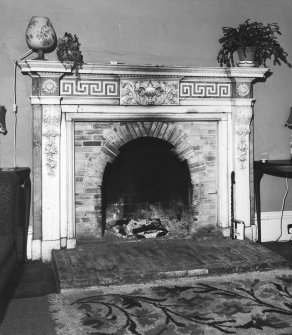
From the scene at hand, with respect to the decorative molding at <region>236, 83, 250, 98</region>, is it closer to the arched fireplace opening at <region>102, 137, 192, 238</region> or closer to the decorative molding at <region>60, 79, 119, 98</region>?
the arched fireplace opening at <region>102, 137, 192, 238</region>

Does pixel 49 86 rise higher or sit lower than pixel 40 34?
lower

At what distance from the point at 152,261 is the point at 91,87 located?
1610 mm

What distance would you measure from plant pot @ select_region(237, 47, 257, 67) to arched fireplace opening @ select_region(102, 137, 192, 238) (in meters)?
1.04

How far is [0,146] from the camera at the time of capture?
4.11 meters

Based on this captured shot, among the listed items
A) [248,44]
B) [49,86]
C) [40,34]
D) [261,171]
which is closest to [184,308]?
[261,171]

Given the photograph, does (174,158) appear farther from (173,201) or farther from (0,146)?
(0,146)

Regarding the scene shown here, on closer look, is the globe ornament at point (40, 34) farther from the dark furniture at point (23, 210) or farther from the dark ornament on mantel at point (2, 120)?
the dark furniture at point (23, 210)

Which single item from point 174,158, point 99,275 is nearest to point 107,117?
point 174,158

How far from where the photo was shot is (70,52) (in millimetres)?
4000

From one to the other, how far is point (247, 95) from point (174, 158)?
3.06ft

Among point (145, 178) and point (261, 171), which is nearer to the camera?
point (261, 171)

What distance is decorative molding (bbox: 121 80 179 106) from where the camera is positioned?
426cm

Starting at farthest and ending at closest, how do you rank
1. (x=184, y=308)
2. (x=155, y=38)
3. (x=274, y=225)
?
(x=274, y=225), (x=155, y=38), (x=184, y=308)

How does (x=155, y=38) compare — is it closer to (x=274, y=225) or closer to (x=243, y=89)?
(x=243, y=89)
